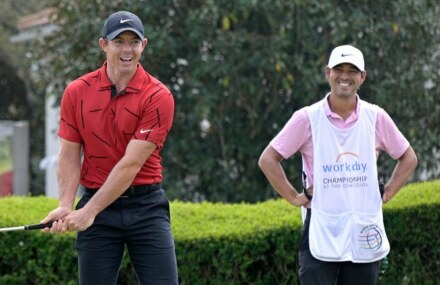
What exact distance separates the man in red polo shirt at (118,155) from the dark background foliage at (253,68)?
4.88 m

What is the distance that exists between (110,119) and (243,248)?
6.96 feet

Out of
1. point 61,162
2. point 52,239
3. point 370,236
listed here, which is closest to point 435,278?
point 370,236

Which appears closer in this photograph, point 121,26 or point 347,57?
point 121,26

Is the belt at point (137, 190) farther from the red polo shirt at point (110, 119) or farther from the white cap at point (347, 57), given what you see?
the white cap at point (347, 57)

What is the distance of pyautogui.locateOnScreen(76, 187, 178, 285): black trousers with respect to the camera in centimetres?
510

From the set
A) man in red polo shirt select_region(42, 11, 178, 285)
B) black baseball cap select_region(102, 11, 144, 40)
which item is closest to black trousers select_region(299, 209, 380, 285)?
man in red polo shirt select_region(42, 11, 178, 285)

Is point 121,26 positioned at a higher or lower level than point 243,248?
higher

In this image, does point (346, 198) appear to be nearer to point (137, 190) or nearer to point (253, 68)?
point (137, 190)

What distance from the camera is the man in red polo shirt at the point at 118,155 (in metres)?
5.04

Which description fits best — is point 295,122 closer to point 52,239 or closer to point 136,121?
point 136,121

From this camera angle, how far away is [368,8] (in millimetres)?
10523

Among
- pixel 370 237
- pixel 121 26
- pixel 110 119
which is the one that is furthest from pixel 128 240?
pixel 370 237

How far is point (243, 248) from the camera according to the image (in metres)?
6.86

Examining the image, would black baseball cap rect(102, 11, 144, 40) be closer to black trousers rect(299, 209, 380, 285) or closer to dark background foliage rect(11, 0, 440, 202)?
black trousers rect(299, 209, 380, 285)
